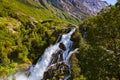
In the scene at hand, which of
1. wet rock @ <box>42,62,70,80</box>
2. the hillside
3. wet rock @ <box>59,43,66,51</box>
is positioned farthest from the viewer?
wet rock @ <box>59,43,66,51</box>

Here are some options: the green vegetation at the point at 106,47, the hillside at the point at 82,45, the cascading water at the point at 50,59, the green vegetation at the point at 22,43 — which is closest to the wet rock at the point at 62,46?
the cascading water at the point at 50,59

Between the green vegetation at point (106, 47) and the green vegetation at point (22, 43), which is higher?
the green vegetation at point (106, 47)

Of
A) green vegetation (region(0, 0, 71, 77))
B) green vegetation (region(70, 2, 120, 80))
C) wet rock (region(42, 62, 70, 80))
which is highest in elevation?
green vegetation (region(70, 2, 120, 80))

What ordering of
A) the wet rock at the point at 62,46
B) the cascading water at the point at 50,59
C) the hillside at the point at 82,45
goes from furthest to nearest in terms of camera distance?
the wet rock at the point at 62,46, the cascading water at the point at 50,59, the hillside at the point at 82,45

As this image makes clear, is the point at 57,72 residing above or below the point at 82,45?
below

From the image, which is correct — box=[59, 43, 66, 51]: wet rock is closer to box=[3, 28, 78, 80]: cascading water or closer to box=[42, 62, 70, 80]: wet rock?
box=[3, 28, 78, 80]: cascading water

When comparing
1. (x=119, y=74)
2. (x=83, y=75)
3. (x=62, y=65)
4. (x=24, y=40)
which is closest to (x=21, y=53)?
(x=24, y=40)

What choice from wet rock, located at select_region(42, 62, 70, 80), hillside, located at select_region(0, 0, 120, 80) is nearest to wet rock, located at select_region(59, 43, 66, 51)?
hillside, located at select_region(0, 0, 120, 80)

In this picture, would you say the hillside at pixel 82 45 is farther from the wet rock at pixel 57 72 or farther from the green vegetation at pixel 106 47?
the wet rock at pixel 57 72

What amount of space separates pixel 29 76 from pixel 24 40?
30.5 m

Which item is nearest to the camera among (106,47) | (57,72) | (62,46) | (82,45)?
(106,47)

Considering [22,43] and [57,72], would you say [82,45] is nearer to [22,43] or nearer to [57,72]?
[57,72]

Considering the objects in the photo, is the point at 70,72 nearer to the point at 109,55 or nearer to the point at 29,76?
the point at 29,76

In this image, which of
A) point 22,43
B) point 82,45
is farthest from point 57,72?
point 22,43
